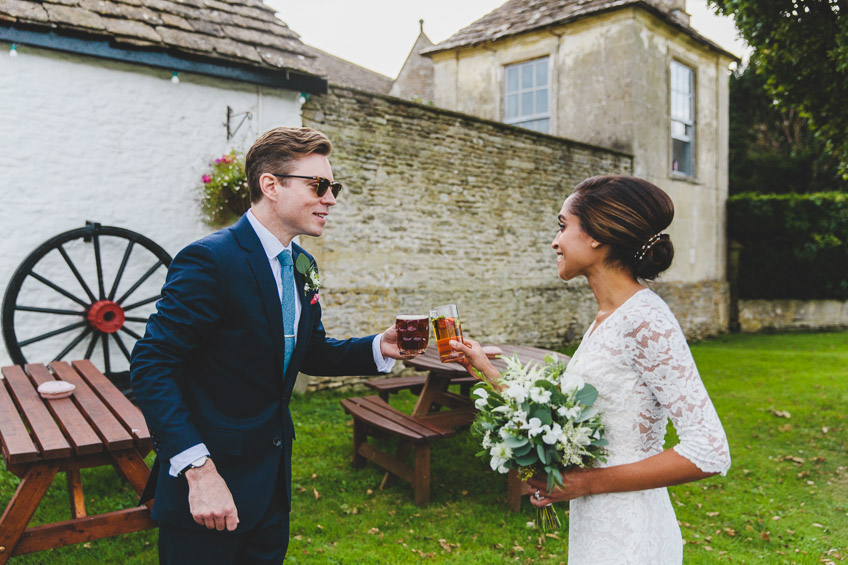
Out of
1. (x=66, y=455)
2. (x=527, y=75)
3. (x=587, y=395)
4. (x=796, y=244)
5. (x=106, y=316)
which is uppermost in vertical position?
(x=527, y=75)

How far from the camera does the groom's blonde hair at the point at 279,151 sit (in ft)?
7.80

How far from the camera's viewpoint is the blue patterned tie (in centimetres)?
234

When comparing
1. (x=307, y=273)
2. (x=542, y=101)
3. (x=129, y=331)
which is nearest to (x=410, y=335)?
(x=307, y=273)

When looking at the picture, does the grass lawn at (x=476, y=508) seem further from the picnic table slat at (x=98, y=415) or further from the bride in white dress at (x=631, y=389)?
the bride in white dress at (x=631, y=389)

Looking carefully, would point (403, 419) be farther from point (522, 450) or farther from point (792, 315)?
point (792, 315)

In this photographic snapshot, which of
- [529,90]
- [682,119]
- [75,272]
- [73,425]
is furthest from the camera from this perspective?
[682,119]

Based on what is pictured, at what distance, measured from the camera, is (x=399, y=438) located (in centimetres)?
509

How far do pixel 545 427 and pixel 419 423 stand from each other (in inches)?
130

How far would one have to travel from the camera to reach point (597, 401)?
2.03 metres

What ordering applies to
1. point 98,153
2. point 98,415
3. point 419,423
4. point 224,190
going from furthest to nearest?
point 224,190
point 98,153
point 419,423
point 98,415

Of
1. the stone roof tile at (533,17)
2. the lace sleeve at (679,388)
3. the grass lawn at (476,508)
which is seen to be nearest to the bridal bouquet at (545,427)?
the lace sleeve at (679,388)

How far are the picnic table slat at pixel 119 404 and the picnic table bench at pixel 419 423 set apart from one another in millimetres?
1865

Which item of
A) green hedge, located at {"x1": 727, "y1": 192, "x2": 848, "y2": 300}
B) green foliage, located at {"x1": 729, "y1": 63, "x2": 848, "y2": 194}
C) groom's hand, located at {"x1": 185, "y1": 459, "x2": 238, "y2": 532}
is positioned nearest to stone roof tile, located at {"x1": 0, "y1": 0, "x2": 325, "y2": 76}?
A: groom's hand, located at {"x1": 185, "y1": 459, "x2": 238, "y2": 532}

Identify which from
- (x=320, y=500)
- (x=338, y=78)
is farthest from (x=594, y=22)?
(x=320, y=500)
